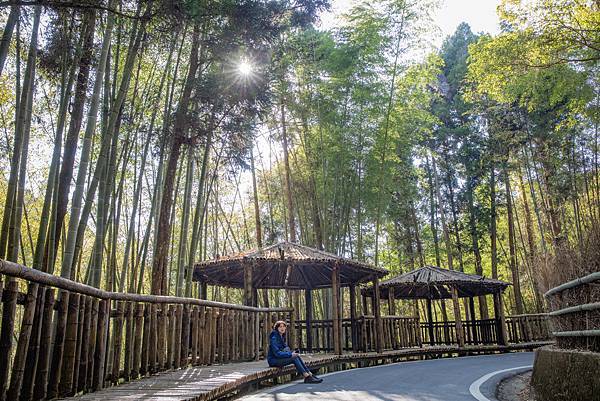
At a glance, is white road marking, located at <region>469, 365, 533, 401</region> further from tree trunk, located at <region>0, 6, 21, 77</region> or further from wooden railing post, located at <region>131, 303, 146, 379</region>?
tree trunk, located at <region>0, 6, 21, 77</region>

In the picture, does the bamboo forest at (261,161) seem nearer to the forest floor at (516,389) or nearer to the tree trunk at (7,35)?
the tree trunk at (7,35)

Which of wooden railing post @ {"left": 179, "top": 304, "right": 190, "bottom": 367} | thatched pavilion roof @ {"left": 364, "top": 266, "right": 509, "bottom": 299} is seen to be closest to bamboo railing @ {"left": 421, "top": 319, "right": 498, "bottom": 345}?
thatched pavilion roof @ {"left": 364, "top": 266, "right": 509, "bottom": 299}

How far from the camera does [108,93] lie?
664 cm

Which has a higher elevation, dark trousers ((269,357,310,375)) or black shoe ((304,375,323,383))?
dark trousers ((269,357,310,375))

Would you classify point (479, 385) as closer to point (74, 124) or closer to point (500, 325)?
point (74, 124)

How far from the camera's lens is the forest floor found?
15.6ft

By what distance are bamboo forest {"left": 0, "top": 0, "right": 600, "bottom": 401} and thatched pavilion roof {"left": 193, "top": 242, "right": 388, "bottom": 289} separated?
0.22ft

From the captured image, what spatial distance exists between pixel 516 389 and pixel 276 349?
292 centimetres

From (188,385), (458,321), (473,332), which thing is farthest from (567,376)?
(473,332)

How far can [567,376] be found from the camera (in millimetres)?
3504

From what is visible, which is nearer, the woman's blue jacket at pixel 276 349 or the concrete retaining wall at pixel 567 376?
the concrete retaining wall at pixel 567 376

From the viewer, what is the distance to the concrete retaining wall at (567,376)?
3.02 metres

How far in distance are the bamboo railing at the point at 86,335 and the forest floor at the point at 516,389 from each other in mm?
3481

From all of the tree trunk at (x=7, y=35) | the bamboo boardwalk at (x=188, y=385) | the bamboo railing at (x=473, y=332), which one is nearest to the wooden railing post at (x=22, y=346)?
the bamboo boardwalk at (x=188, y=385)
